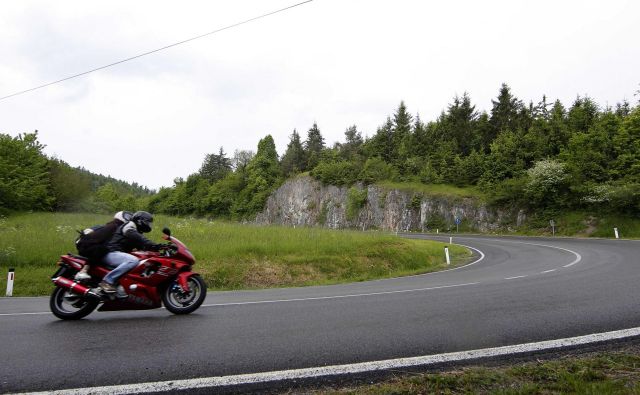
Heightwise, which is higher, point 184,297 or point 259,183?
point 259,183

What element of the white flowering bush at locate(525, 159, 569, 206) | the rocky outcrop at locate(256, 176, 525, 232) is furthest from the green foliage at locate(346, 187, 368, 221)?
the white flowering bush at locate(525, 159, 569, 206)

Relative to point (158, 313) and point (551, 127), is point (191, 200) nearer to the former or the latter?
point (551, 127)

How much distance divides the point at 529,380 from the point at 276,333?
289 cm

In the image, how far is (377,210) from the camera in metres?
53.6

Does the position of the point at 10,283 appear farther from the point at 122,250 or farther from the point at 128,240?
the point at 128,240

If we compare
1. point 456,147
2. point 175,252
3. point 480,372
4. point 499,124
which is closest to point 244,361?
point 480,372

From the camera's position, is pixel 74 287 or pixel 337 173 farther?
pixel 337 173

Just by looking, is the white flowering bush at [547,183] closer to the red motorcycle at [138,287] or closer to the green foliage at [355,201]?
the green foliage at [355,201]

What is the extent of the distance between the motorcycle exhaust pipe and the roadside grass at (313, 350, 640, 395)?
14.9 feet

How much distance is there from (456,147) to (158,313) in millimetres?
57027

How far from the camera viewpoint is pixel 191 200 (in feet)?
312

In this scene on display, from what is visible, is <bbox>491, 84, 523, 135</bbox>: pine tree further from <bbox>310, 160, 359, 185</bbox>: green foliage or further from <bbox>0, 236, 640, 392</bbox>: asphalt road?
<bbox>0, 236, 640, 392</bbox>: asphalt road

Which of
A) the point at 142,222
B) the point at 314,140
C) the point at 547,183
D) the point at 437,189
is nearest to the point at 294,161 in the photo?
the point at 314,140

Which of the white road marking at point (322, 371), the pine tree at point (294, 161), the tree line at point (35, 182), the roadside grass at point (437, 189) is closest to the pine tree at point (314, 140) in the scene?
the pine tree at point (294, 161)
